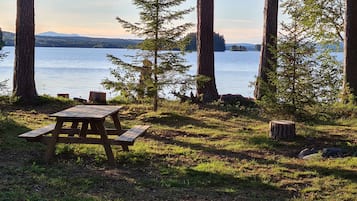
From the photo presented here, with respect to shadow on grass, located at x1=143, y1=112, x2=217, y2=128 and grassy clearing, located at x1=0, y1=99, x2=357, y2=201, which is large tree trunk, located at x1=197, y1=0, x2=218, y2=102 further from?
grassy clearing, located at x1=0, y1=99, x2=357, y2=201

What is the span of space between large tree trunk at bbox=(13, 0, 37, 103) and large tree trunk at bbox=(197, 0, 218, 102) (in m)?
4.10

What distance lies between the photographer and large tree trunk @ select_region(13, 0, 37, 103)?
10.8m

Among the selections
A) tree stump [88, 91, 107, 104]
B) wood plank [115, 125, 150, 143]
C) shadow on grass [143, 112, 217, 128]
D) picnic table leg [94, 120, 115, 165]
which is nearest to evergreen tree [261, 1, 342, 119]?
shadow on grass [143, 112, 217, 128]

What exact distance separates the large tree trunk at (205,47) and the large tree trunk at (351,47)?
3.29m

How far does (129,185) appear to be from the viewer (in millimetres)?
4801

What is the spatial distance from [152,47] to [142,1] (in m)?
0.97

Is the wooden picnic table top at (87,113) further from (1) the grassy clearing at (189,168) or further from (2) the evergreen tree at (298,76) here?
(2) the evergreen tree at (298,76)

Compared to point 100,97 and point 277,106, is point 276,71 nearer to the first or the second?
point 277,106

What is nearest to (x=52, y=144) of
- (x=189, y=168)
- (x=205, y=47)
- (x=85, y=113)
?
(x=85, y=113)

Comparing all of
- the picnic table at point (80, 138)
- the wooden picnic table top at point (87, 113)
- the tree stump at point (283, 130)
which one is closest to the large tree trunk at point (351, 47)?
the tree stump at point (283, 130)

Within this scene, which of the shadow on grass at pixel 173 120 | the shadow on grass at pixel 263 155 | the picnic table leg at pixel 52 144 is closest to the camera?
the shadow on grass at pixel 263 155

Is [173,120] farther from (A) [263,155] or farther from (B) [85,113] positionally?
(B) [85,113]

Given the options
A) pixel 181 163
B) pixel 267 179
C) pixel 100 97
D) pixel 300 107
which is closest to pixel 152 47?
pixel 100 97

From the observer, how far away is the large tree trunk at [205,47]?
38.9 ft
